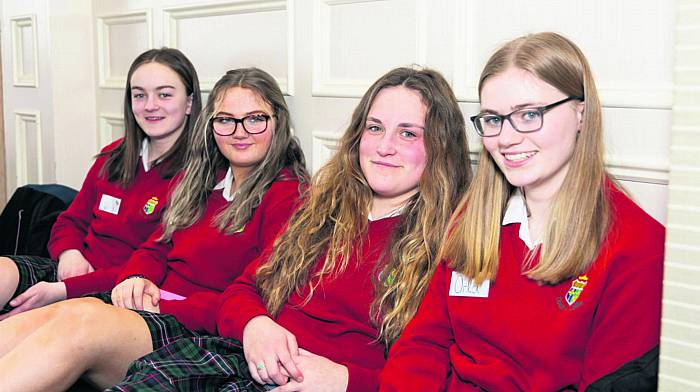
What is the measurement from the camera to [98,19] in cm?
359

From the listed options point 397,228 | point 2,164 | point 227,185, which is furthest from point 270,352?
point 2,164

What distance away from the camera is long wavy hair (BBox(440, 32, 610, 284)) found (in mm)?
1469

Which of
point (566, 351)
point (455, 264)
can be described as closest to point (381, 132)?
point (455, 264)

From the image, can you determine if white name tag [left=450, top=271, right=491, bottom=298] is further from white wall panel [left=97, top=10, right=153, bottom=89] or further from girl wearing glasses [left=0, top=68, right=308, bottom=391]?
white wall panel [left=97, top=10, right=153, bottom=89]

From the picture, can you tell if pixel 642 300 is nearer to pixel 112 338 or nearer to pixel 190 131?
pixel 112 338

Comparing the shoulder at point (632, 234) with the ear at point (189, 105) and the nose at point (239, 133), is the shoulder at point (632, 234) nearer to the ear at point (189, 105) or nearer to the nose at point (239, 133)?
the nose at point (239, 133)

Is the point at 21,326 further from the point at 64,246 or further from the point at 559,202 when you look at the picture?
the point at 559,202

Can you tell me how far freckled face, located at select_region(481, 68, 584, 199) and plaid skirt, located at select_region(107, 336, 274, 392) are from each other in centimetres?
78

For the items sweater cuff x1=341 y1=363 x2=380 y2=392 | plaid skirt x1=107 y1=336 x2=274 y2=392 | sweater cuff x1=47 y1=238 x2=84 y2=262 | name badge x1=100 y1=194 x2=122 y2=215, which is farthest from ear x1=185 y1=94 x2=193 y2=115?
sweater cuff x1=341 y1=363 x2=380 y2=392

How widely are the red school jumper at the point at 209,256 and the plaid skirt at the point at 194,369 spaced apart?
25 cm

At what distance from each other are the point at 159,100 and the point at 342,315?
1283 millimetres

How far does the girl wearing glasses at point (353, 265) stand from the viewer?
179cm

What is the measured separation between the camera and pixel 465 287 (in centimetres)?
163

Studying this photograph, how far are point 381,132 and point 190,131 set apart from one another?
1081mm
